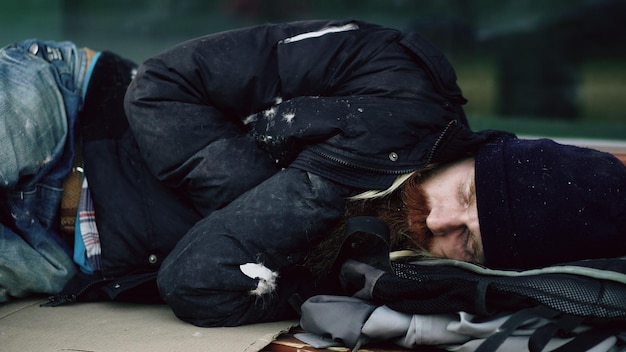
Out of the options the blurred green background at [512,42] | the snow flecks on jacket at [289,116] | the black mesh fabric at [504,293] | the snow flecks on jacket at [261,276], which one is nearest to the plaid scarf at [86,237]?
the snow flecks on jacket at [261,276]

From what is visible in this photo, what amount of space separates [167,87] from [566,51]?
203 centimetres

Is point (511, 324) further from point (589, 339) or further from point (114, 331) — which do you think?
point (114, 331)

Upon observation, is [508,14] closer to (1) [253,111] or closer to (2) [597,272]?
(1) [253,111]

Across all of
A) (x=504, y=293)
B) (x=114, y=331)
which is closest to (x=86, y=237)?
(x=114, y=331)

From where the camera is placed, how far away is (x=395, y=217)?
7.59ft

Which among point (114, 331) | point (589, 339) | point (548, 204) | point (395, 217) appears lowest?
point (114, 331)

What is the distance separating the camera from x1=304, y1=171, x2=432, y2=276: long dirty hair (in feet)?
7.48

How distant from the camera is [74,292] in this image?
244cm

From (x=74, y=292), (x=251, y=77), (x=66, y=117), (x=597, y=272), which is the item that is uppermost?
(x=251, y=77)

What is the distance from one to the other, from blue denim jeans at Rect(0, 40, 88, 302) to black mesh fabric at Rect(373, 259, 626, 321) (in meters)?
0.99

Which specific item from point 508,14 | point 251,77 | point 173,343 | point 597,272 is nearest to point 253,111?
point 251,77

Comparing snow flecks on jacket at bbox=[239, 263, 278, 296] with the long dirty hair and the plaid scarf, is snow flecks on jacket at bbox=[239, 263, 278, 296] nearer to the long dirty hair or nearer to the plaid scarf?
the long dirty hair

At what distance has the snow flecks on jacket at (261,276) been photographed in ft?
7.17

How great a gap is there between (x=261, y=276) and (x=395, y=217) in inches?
15.6
